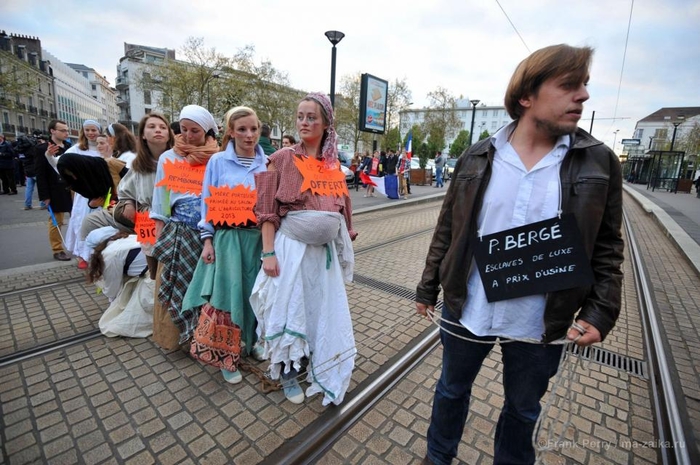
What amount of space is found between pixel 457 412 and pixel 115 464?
190 cm

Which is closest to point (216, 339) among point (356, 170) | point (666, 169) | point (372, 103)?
point (372, 103)

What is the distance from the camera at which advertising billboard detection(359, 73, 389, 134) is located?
1305cm

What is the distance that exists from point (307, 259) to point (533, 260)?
1346 mm

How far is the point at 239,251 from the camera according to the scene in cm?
255

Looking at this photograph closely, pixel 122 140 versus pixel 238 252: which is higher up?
pixel 122 140

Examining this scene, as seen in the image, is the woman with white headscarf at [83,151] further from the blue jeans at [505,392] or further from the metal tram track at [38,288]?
the blue jeans at [505,392]

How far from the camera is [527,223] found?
1.44 metres

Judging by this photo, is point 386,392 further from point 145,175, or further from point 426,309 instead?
point 145,175

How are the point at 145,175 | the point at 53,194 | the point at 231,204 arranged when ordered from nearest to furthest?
the point at 231,204 → the point at 145,175 → the point at 53,194

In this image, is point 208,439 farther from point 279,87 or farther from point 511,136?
point 279,87

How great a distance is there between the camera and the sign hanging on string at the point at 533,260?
1347 millimetres

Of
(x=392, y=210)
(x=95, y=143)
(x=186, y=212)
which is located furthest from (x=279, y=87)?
(x=186, y=212)

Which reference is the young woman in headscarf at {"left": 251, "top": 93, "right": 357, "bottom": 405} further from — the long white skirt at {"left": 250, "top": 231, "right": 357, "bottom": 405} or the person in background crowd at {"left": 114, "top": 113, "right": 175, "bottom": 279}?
the person in background crowd at {"left": 114, "top": 113, "right": 175, "bottom": 279}

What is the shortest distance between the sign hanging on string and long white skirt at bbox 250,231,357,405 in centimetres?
112
